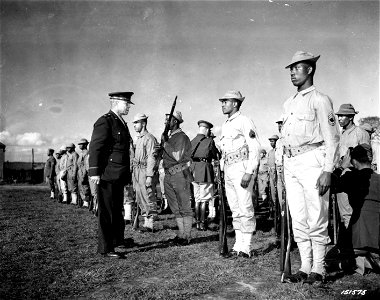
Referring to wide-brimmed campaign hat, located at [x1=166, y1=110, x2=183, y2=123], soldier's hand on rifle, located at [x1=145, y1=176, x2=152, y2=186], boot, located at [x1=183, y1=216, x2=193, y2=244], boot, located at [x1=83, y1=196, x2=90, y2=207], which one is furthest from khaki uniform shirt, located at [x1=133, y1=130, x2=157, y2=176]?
boot, located at [x1=83, y1=196, x2=90, y2=207]

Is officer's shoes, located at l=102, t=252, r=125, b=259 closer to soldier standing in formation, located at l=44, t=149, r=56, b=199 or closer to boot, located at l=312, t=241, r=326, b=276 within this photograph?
boot, located at l=312, t=241, r=326, b=276

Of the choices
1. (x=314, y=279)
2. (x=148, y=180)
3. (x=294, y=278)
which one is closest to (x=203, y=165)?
(x=148, y=180)

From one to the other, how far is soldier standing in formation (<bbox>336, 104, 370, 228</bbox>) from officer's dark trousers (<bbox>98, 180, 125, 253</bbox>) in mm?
3775

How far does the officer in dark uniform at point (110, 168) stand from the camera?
5398 mm

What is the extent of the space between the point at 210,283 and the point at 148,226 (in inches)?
157

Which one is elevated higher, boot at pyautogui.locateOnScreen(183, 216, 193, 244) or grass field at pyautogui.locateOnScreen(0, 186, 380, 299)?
boot at pyautogui.locateOnScreen(183, 216, 193, 244)

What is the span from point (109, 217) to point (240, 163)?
7.53ft

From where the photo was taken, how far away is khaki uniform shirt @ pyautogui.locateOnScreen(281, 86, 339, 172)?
3.93 meters

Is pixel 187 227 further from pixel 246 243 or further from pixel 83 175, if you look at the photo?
pixel 83 175

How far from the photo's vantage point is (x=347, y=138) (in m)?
6.30

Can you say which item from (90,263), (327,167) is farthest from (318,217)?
(90,263)

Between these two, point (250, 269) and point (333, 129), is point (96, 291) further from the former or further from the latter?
point (333, 129)

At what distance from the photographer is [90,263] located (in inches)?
198

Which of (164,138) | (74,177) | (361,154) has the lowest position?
(74,177)
